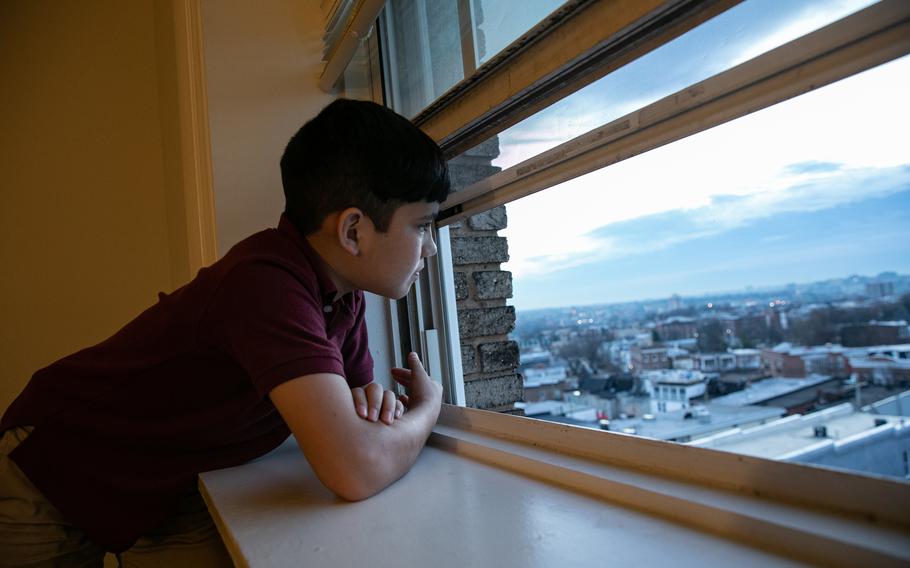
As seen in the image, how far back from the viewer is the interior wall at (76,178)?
7.78 ft

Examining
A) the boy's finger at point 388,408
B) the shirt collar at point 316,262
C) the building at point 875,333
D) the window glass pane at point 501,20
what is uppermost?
the window glass pane at point 501,20

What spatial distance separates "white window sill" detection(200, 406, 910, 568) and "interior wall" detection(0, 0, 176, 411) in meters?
1.81

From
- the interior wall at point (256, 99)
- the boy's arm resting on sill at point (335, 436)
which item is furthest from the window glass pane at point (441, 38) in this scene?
the boy's arm resting on sill at point (335, 436)

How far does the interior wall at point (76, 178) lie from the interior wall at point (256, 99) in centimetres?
82

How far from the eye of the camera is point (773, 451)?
72cm

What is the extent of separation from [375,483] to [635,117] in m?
0.67

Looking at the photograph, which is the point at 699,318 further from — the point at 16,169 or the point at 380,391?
the point at 16,169

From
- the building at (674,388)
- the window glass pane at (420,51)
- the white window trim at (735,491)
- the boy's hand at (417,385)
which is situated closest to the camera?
the white window trim at (735,491)

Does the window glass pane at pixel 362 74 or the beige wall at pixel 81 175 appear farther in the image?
the beige wall at pixel 81 175

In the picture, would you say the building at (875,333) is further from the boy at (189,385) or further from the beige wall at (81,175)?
the beige wall at (81,175)

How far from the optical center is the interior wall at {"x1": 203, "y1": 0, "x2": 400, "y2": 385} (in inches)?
64.2

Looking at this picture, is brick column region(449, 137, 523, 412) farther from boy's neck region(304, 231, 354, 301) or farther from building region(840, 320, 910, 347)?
building region(840, 320, 910, 347)

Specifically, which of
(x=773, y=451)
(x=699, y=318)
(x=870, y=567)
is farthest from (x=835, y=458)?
(x=699, y=318)

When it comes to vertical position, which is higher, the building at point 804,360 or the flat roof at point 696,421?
the building at point 804,360
